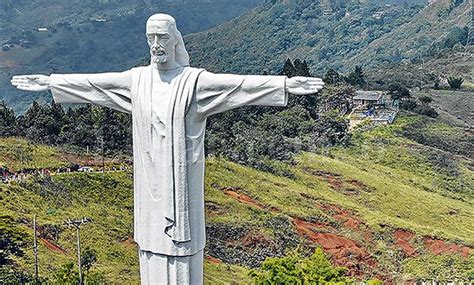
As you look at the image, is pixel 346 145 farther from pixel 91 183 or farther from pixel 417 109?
pixel 91 183

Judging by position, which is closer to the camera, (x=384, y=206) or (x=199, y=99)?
(x=199, y=99)

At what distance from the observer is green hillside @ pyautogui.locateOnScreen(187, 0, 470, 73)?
95812 mm

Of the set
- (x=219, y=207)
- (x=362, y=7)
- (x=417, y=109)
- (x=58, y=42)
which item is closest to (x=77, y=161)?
(x=219, y=207)

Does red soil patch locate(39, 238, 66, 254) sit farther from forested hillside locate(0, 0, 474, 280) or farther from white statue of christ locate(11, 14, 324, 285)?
white statue of christ locate(11, 14, 324, 285)

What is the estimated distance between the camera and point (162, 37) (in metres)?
6.04

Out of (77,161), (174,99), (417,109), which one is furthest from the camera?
(417,109)

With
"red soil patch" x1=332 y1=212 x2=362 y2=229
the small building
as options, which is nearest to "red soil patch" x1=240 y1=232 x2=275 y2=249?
"red soil patch" x1=332 y1=212 x2=362 y2=229

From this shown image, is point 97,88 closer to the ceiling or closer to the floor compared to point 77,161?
closer to the ceiling

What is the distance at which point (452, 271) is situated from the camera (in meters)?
25.5

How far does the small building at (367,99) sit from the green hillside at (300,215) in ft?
25.5

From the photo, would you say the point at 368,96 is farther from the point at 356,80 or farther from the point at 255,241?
the point at 255,241

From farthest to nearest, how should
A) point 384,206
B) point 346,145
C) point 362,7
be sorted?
1. point 362,7
2. point 346,145
3. point 384,206

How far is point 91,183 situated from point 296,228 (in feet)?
21.1

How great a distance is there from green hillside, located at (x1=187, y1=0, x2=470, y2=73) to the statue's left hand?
78137 millimetres
